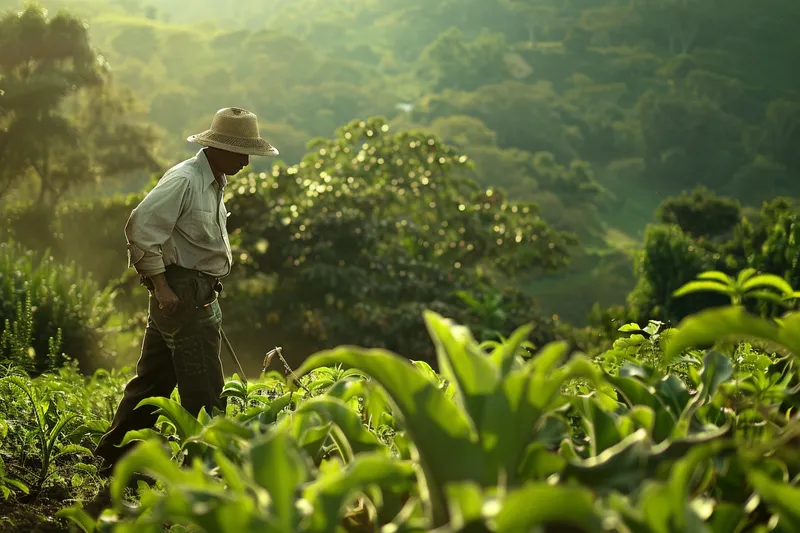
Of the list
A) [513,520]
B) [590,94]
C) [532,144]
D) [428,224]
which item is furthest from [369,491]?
[590,94]

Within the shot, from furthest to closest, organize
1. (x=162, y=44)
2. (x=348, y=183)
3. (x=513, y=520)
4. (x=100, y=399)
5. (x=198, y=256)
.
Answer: (x=162, y=44)
(x=348, y=183)
(x=100, y=399)
(x=198, y=256)
(x=513, y=520)

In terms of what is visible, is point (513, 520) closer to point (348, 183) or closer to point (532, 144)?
point (348, 183)

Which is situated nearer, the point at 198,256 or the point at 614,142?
the point at 198,256

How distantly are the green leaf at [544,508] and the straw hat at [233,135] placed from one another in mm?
3090

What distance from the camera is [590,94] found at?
73.6m

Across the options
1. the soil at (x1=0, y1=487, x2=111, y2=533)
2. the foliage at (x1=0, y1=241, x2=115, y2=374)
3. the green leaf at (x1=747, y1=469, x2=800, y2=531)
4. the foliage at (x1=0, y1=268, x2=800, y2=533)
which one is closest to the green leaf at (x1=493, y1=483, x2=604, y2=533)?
the foliage at (x1=0, y1=268, x2=800, y2=533)

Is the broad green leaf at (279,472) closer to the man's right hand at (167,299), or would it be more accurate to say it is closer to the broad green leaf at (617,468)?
the broad green leaf at (617,468)

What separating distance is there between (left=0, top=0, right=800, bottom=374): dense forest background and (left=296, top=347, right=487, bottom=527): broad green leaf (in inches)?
457

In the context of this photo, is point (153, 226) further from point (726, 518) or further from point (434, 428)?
point (726, 518)

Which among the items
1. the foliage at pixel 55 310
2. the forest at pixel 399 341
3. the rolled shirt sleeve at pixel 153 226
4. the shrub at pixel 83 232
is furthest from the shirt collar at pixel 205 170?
the shrub at pixel 83 232

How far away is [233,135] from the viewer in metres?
4.01

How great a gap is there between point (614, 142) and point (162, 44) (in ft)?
137

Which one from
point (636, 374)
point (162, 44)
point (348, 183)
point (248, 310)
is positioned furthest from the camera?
point (162, 44)

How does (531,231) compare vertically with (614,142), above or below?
above
